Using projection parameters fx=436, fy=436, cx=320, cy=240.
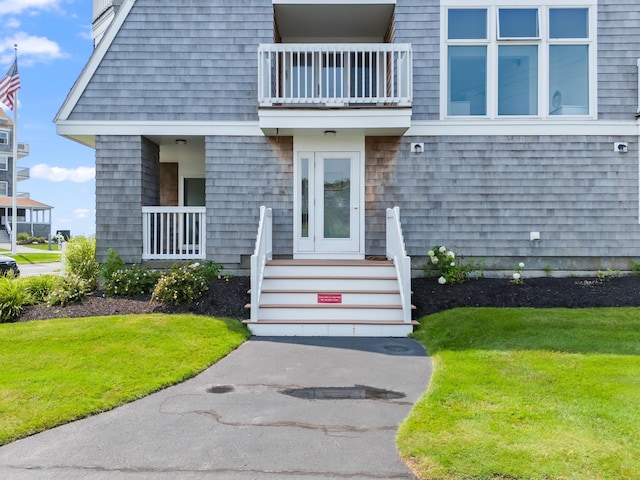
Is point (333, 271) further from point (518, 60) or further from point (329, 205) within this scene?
point (518, 60)

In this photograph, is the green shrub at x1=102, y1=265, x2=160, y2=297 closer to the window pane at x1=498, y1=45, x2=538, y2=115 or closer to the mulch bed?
the mulch bed

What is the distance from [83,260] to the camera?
31.5 ft


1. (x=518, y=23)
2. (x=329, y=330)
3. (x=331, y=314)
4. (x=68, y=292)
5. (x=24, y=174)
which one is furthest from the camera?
(x=24, y=174)

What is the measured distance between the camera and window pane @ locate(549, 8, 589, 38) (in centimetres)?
905

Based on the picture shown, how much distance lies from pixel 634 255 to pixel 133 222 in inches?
413

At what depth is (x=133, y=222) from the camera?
9.16 meters

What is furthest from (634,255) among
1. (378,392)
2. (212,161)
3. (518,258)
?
(212,161)

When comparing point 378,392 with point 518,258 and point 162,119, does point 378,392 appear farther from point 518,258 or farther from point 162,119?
point 162,119

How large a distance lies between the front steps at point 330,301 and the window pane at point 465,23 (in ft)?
16.6

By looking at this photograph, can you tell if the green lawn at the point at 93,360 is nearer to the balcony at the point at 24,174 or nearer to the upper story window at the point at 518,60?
the upper story window at the point at 518,60

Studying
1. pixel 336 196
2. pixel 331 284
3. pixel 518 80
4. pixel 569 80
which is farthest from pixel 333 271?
pixel 569 80

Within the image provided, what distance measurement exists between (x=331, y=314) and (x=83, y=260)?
5924 mm

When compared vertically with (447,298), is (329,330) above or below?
below

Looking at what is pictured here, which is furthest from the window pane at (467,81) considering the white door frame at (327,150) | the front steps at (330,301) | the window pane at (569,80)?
the front steps at (330,301)
